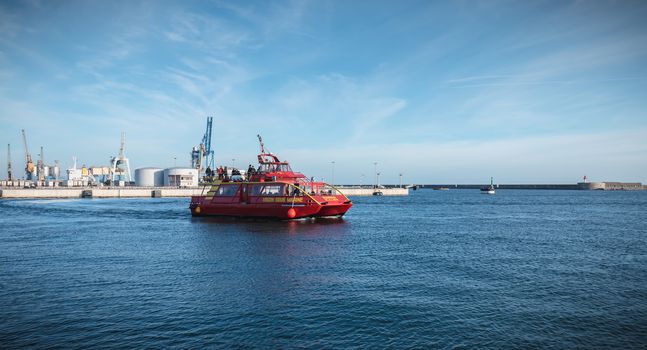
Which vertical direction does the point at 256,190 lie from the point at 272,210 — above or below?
above

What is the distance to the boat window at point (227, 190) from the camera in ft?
193

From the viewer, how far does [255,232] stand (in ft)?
144

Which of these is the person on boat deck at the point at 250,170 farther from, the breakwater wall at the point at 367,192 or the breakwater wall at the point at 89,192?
the breakwater wall at the point at 367,192

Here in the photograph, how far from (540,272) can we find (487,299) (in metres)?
8.18

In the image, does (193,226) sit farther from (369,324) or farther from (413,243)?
(369,324)

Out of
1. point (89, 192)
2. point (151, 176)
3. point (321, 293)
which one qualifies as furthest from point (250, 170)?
point (151, 176)

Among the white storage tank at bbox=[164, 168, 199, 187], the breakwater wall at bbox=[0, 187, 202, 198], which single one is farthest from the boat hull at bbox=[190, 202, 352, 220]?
the white storage tank at bbox=[164, 168, 199, 187]

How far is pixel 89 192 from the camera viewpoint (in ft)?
421

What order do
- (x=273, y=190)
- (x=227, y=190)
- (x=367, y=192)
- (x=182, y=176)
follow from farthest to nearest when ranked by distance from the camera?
(x=367, y=192)
(x=182, y=176)
(x=227, y=190)
(x=273, y=190)

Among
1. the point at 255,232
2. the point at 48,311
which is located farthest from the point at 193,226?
the point at 48,311

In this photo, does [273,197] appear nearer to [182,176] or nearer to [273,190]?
[273,190]

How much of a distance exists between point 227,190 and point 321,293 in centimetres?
4239

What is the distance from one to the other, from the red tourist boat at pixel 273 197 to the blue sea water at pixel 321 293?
14130mm

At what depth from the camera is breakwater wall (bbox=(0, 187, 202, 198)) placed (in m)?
120
